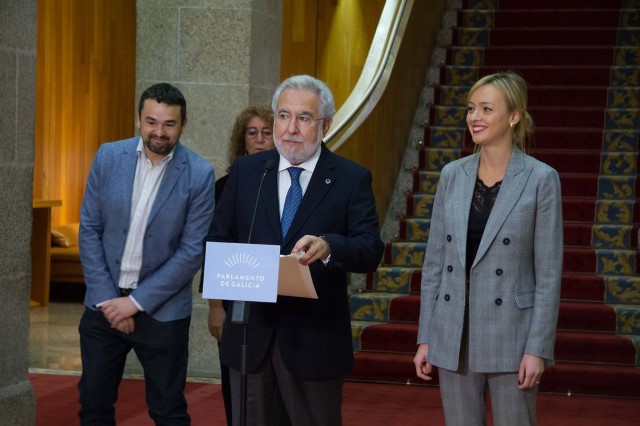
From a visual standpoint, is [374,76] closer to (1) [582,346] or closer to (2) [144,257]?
(1) [582,346]

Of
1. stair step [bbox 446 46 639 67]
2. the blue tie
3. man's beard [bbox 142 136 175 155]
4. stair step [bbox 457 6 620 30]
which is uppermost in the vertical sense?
stair step [bbox 457 6 620 30]

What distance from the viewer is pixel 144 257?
370cm

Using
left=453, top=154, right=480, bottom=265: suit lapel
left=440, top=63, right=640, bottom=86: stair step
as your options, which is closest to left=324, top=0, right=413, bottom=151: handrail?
left=440, top=63, right=640, bottom=86: stair step

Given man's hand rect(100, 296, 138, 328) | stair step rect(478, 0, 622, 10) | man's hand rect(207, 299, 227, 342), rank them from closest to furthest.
Answer: man's hand rect(100, 296, 138, 328), man's hand rect(207, 299, 227, 342), stair step rect(478, 0, 622, 10)

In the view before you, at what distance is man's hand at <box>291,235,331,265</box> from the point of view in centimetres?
272

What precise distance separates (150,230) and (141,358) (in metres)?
0.43

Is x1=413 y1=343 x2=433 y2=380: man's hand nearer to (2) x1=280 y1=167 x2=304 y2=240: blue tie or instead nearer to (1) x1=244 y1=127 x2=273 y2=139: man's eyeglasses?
(2) x1=280 y1=167 x2=304 y2=240: blue tie

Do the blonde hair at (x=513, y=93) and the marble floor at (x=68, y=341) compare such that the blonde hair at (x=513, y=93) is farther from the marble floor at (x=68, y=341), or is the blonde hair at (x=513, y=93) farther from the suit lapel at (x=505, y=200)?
the marble floor at (x=68, y=341)

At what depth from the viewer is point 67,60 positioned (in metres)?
11.5

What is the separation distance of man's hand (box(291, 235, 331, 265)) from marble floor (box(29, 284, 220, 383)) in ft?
11.4

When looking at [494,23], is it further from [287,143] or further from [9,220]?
[287,143]

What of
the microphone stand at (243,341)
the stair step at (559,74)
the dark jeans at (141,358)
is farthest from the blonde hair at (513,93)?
the stair step at (559,74)

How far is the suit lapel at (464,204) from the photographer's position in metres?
3.18

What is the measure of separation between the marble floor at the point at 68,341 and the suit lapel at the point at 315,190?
3.22 meters
